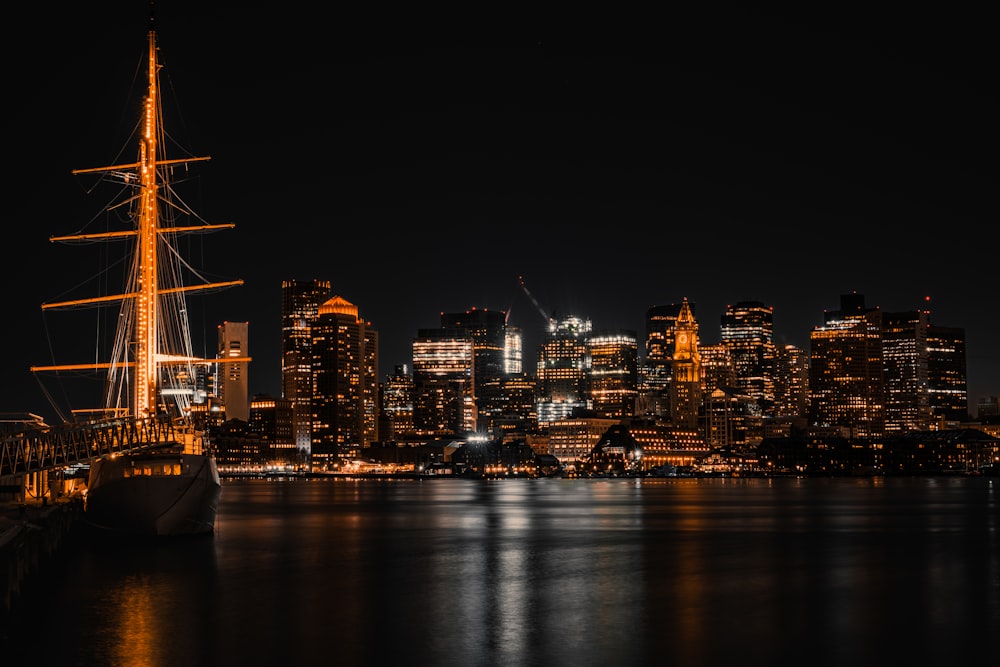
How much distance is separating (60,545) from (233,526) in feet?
75.7

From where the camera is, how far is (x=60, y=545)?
5938 cm

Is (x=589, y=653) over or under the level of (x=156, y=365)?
under

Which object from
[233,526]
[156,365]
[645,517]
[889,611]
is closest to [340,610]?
[889,611]

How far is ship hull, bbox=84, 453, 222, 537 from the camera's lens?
57.5m

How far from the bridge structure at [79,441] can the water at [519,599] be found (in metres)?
4.28

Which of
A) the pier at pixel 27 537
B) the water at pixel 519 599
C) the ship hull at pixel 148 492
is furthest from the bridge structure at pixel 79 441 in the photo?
the water at pixel 519 599

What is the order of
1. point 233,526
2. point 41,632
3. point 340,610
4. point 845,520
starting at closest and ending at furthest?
point 41,632 < point 340,610 < point 233,526 < point 845,520

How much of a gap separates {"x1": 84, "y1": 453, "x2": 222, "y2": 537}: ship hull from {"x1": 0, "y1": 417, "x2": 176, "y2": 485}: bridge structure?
62.2 inches

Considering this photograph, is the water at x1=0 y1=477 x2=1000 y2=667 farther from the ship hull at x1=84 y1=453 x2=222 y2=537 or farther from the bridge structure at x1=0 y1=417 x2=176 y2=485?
the bridge structure at x1=0 y1=417 x2=176 y2=485

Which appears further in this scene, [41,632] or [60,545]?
[60,545]

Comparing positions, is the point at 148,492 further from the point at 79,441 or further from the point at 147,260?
the point at 147,260

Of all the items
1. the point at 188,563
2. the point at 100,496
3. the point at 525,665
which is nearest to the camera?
the point at 525,665

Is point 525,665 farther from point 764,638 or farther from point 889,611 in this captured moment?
point 889,611

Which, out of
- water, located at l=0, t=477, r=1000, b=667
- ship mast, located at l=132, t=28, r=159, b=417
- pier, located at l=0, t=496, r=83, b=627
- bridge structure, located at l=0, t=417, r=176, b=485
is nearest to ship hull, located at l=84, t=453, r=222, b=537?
water, located at l=0, t=477, r=1000, b=667
